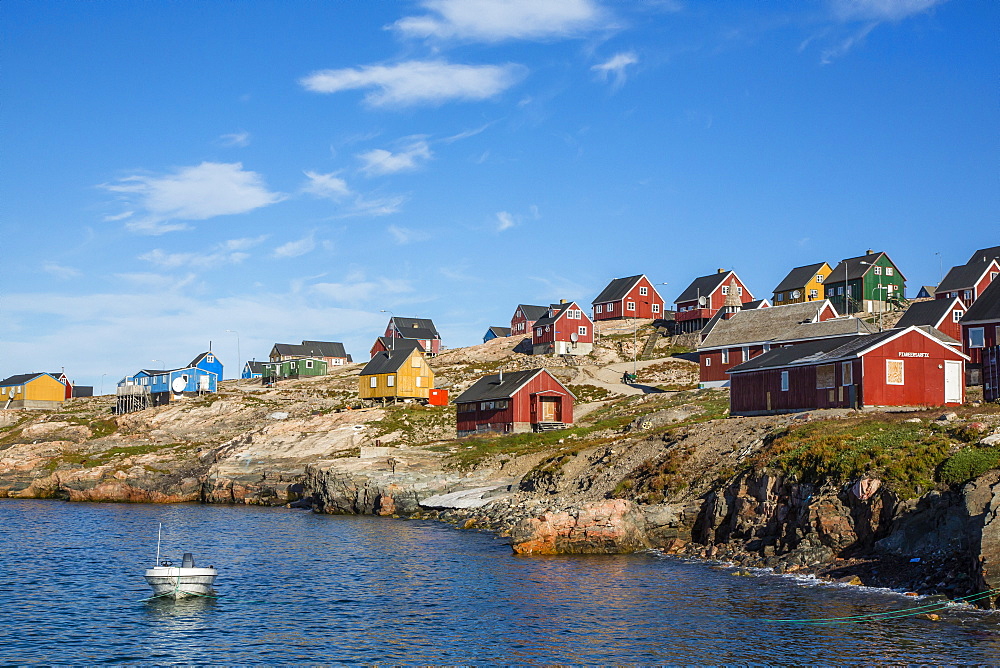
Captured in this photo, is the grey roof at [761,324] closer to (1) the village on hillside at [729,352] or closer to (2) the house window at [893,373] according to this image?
(1) the village on hillside at [729,352]

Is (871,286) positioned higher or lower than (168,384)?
higher

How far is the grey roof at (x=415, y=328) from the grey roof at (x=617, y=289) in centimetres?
3565

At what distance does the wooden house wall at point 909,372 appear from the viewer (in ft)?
208

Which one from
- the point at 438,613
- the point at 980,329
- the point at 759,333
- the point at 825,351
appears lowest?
the point at 438,613

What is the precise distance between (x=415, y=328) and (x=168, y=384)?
5508 cm

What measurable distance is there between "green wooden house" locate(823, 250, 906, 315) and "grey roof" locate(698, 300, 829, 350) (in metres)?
30.2

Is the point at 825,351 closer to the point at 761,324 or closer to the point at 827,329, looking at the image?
the point at 827,329

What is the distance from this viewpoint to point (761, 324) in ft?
337

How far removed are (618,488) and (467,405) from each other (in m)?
41.8

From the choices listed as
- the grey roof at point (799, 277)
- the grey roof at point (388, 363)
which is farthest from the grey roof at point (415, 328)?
the grey roof at point (799, 277)

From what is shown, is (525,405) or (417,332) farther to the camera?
(417,332)

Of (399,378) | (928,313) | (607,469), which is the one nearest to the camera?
(607,469)

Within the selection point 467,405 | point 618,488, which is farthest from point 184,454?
point 618,488

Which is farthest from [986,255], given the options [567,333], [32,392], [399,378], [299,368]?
[32,392]
